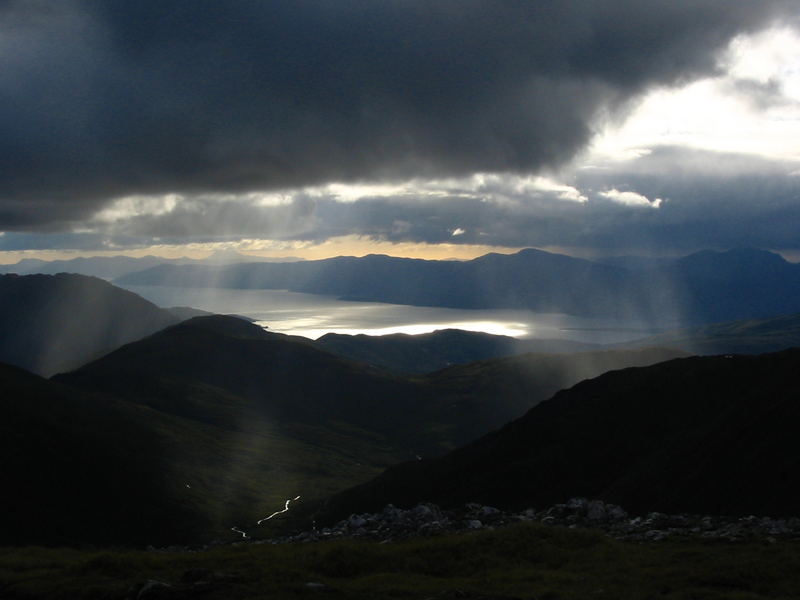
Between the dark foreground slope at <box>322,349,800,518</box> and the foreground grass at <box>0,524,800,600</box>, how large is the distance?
25.2 m

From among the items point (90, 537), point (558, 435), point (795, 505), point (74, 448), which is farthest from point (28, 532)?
point (795, 505)

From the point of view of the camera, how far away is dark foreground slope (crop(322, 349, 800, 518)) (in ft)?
202

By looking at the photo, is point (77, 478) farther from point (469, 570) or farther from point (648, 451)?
point (469, 570)

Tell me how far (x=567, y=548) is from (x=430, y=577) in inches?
321

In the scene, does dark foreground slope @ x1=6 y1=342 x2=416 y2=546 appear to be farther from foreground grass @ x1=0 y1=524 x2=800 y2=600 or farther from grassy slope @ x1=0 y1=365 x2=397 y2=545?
foreground grass @ x1=0 y1=524 x2=800 y2=600

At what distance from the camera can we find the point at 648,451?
3543 inches

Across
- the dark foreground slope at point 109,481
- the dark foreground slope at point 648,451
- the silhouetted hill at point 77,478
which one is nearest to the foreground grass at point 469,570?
the dark foreground slope at point 648,451

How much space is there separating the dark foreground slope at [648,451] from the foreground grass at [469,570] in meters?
25.2

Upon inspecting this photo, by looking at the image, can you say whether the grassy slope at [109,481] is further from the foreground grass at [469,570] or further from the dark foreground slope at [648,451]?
the foreground grass at [469,570]

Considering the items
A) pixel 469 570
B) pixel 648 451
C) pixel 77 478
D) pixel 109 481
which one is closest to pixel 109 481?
pixel 109 481

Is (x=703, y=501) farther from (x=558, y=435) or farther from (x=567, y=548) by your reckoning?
(x=558, y=435)

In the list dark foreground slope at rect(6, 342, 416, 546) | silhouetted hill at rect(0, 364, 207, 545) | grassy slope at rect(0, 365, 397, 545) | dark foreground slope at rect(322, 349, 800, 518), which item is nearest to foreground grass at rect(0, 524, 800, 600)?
dark foreground slope at rect(322, 349, 800, 518)

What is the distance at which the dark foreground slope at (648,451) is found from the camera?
61.7 meters

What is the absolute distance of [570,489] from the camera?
83875mm
